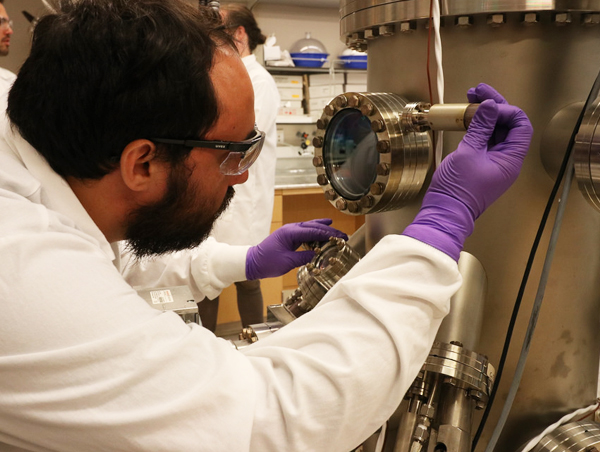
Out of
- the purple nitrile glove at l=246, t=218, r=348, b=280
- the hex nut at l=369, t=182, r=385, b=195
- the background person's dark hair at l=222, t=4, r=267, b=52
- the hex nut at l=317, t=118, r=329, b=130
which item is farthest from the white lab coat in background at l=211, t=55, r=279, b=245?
the hex nut at l=369, t=182, r=385, b=195

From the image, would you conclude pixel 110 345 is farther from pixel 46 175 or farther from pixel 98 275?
pixel 46 175

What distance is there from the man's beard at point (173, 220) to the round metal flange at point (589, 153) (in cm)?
52

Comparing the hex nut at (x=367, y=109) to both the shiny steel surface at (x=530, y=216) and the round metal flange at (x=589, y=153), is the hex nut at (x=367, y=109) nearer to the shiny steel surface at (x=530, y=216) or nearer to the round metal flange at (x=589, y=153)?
the shiny steel surface at (x=530, y=216)

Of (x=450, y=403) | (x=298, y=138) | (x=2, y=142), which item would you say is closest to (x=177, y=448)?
(x=450, y=403)

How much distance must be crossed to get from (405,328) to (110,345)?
33cm

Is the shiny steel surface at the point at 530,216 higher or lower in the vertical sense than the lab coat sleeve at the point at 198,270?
higher

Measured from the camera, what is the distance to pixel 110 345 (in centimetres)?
57

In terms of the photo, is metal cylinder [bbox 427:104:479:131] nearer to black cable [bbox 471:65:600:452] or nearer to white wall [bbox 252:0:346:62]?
black cable [bbox 471:65:600:452]

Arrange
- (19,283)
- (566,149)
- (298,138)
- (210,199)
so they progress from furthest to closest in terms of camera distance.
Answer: (298,138), (210,199), (566,149), (19,283)

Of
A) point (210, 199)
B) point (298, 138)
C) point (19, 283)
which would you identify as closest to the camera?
point (19, 283)

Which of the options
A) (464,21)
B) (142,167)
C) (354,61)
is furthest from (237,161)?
(354,61)

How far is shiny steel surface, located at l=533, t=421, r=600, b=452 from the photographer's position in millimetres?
694

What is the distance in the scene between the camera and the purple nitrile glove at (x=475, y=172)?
67 cm

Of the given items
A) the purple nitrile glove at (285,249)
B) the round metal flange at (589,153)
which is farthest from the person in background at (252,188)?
the round metal flange at (589,153)
